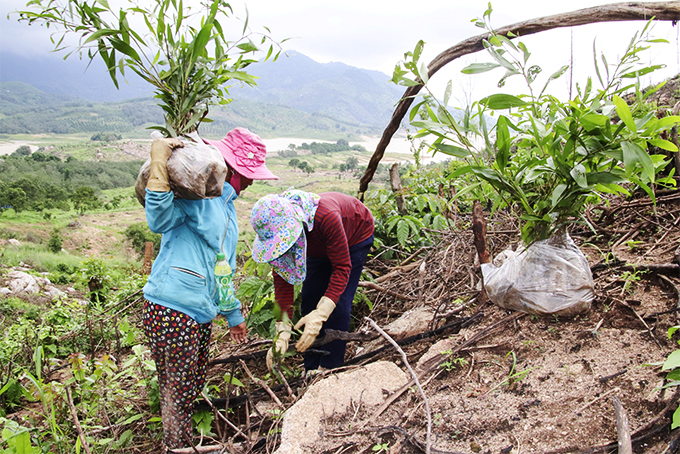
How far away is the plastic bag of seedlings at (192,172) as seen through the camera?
58.4 inches

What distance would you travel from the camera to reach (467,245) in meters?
2.66

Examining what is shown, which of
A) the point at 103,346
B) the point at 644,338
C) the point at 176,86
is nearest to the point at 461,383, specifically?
the point at 644,338

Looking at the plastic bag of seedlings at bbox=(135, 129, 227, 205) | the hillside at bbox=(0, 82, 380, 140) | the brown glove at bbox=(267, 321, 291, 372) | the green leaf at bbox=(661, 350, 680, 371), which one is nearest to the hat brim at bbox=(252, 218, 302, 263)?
the plastic bag of seedlings at bbox=(135, 129, 227, 205)

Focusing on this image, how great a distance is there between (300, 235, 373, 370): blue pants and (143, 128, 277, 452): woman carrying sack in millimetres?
558

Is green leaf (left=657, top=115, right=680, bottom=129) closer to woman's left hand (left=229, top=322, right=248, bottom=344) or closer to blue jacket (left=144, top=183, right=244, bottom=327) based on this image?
blue jacket (left=144, top=183, right=244, bottom=327)

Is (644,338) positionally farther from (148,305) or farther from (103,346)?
(103,346)

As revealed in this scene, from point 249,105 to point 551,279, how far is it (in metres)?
92.5

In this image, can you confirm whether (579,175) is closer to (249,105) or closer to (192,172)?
(192,172)

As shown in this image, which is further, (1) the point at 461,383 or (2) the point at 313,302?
(2) the point at 313,302

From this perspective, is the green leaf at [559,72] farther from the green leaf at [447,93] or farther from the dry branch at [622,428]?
the dry branch at [622,428]

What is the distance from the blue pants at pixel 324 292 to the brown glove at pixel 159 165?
38.4 inches

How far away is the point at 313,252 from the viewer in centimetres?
210

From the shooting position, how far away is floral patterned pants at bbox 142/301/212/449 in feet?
5.40

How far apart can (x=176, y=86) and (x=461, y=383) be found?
1720 mm
